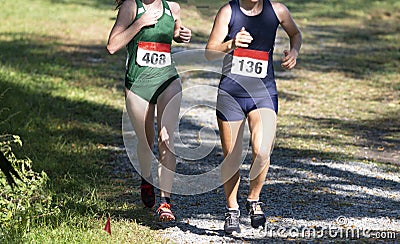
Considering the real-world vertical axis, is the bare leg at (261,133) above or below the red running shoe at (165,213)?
above

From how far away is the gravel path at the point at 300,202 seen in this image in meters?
5.78

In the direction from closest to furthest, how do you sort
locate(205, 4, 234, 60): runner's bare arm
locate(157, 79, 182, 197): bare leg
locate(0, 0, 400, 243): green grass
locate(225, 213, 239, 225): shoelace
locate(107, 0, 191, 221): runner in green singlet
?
locate(205, 4, 234, 60): runner's bare arm, locate(225, 213, 239, 225): shoelace, locate(107, 0, 191, 221): runner in green singlet, locate(157, 79, 182, 197): bare leg, locate(0, 0, 400, 243): green grass

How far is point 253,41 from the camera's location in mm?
5500

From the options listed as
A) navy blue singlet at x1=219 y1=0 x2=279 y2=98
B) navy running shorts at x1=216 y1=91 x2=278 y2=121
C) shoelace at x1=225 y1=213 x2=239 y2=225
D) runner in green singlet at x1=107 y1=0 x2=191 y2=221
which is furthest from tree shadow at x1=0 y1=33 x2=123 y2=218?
navy blue singlet at x1=219 y1=0 x2=279 y2=98

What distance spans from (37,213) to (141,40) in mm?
1467

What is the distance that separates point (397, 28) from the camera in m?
19.6

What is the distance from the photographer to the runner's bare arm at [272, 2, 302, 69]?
5.55 metres

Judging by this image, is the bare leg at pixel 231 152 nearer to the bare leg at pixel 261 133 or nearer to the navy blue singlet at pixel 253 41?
the bare leg at pixel 261 133

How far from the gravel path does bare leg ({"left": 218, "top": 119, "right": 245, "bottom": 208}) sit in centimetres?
34

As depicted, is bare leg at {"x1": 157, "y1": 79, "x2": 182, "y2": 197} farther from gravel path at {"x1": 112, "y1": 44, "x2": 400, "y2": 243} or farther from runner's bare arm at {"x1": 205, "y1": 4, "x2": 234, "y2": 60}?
runner's bare arm at {"x1": 205, "y1": 4, "x2": 234, "y2": 60}

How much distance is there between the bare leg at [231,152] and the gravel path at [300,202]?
34 cm

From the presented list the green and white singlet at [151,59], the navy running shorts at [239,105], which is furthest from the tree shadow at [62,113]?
the navy running shorts at [239,105]

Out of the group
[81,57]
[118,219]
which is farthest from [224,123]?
[81,57]

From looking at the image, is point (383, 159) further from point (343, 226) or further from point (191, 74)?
point (191, 74)
